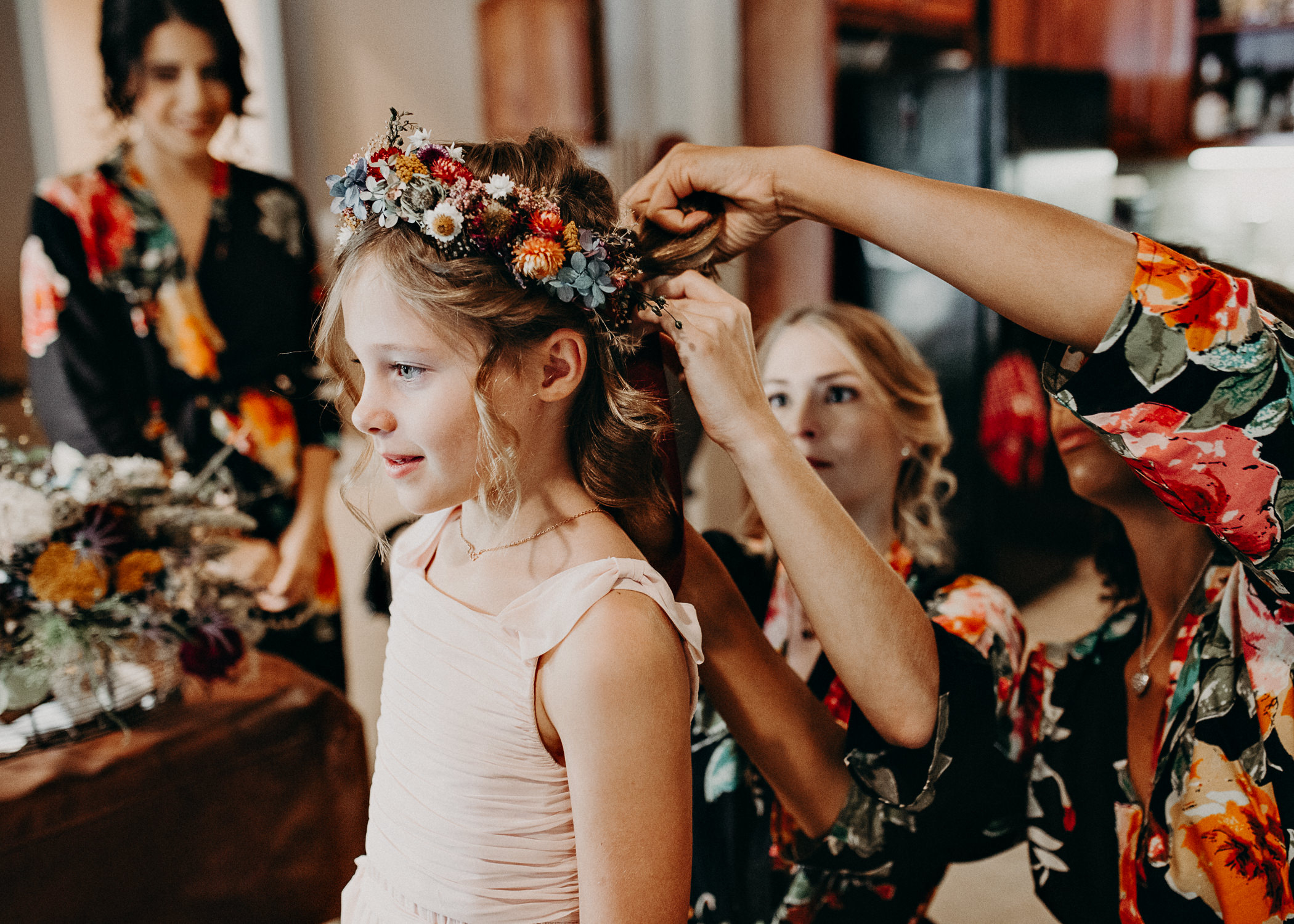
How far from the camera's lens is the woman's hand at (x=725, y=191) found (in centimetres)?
90

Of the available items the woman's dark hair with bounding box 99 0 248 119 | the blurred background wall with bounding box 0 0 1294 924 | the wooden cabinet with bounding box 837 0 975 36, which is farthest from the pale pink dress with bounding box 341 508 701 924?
the wooden cabinet with bounding box 837 0 975 36

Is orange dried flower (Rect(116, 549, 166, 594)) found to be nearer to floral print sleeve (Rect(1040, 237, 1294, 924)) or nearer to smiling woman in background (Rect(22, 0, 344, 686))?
smiling woman in background (Rect(22, 0, 344, 686))

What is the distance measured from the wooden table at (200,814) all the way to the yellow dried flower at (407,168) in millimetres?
886

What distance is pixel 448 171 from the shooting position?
826 millimetres

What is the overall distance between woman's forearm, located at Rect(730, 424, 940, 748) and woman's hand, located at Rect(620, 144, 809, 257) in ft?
0.67

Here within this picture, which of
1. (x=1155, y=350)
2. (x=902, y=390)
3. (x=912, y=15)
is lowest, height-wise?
(x=902, y=390)

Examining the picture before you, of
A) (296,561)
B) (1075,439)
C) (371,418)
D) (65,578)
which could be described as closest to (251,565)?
(296,561)

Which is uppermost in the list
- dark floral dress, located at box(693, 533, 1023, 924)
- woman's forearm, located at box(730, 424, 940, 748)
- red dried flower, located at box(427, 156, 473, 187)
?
red dried flower, located at box(427, 156, 473, 187)

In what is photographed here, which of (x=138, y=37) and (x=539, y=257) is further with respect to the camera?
(x=138, y=37)

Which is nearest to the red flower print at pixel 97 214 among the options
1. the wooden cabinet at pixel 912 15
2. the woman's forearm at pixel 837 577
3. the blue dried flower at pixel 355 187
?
the blue dried flower at pixel 355 187

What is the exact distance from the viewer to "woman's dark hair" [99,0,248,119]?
198cm

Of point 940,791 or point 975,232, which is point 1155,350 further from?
point 940,791

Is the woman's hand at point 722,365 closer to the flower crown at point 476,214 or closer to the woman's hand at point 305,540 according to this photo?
the flower crown at point 476,214

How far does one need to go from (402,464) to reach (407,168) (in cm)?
26
